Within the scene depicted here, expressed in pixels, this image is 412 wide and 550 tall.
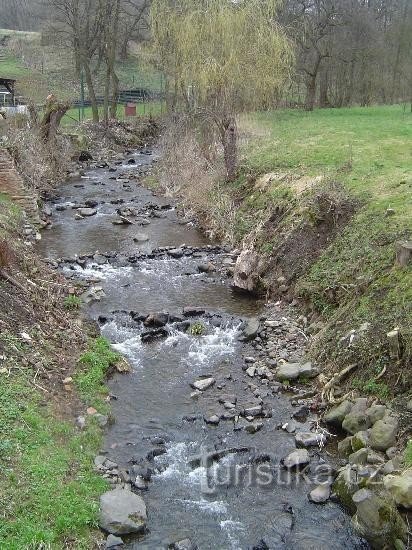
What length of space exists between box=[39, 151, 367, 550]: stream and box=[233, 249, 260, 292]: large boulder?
0.30 meters

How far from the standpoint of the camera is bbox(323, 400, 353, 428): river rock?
25.6 ft

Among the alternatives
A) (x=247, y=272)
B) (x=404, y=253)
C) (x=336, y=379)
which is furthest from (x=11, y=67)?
(x=336, y=379)

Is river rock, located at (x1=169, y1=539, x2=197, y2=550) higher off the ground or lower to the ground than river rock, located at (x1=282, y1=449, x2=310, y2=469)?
lower

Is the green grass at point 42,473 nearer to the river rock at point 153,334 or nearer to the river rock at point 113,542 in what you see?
the river rock at point 113,542

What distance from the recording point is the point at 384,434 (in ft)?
23.0

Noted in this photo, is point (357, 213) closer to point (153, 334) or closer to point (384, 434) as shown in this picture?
point (153, 334)

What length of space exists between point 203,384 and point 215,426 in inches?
39.5

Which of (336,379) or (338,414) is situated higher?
(336,379)

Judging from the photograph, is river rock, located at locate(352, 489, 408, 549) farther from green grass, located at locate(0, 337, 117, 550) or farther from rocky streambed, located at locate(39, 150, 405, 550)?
green grass, located at locate(0, 337, 117, 550)

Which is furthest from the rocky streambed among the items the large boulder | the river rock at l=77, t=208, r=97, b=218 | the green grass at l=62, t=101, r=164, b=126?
the green grass at l=62, t=101, r=164, b=126

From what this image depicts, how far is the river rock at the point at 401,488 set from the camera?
228 inches

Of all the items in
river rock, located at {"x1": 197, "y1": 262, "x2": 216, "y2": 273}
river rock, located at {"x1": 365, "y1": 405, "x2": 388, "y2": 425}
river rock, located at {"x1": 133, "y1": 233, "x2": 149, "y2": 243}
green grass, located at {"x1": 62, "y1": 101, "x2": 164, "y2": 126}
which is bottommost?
river rock, located at {"x1": 365, "y1": 405, "x2": 388, "y2": 425}

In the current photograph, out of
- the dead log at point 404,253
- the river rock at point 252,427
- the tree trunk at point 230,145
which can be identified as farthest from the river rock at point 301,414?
the tree trunk at point 230,145

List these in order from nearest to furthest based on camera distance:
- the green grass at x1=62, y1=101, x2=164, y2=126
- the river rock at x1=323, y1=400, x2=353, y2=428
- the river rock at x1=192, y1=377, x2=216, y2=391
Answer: the river rock at x1=323, y1=400, x2=353, y2=428 → the river rock at x1=192, y1=377, x2=216, y2=391 → the green grass at x1=62, y1=101, x2=164, y2=126
